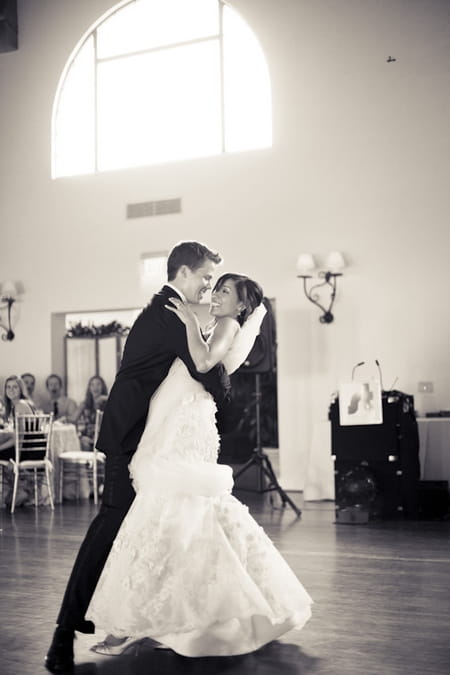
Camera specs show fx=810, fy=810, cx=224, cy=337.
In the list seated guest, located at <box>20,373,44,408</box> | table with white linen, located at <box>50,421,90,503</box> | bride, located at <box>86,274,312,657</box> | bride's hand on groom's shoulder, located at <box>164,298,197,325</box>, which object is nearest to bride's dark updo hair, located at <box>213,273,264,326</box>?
bride, located at <box>86,274,312,657</box>

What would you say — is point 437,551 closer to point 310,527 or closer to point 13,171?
point 310,527

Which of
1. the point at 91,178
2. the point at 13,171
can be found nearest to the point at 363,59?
the point at 91,178

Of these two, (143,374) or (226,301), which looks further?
(226,301)

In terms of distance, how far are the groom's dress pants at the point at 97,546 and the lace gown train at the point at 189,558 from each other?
0.15 feet

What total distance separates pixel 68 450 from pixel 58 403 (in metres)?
1.08

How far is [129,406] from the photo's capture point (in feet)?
9.24

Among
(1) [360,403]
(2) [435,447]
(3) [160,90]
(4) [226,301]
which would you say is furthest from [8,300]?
(4) [226,301]

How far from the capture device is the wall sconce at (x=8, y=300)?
9.57 m

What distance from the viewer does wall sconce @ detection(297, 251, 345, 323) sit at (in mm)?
8156

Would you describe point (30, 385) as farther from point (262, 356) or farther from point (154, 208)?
point (262, 356)

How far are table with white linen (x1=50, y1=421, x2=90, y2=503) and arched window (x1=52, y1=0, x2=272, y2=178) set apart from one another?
3.30 m

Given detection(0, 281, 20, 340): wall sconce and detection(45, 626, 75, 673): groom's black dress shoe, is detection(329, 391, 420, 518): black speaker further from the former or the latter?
detection(0, 281, 20, 340): wall sconce

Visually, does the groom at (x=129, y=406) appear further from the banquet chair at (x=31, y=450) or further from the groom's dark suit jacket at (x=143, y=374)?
the banquet chair at (x=31, y=450)

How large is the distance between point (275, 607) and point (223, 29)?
7721mm
